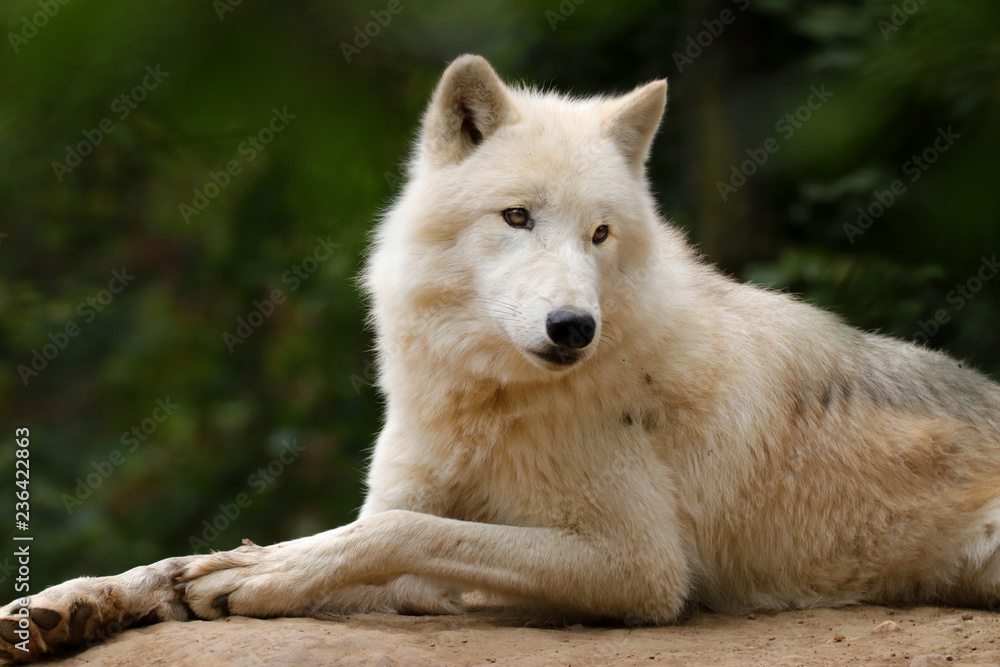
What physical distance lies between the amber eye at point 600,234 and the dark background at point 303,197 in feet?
1.99

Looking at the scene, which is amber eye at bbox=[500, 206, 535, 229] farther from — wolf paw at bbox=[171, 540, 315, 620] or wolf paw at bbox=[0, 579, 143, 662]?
wolf paw at bbox=[0, 579, 143, 662]

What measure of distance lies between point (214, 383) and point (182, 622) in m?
4.84

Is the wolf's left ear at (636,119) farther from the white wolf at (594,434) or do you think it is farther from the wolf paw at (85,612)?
the wolf paw at (85,612)

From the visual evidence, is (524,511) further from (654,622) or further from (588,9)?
(588,9)

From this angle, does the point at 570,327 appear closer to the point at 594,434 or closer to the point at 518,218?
the point at 518,218

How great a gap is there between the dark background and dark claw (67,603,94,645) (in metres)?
1.44

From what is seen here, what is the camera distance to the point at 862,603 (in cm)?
442

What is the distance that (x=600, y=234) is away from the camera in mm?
3990

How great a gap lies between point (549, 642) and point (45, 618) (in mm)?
1803

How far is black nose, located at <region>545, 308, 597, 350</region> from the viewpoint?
3447 millimetres

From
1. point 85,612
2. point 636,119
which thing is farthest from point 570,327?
point 85,612

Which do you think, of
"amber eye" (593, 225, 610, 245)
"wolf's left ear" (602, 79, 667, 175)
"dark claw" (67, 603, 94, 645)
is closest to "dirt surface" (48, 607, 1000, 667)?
"dark claw" (67, 603, 94, 645)

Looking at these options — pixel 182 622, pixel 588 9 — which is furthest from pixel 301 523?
pixel 588 9

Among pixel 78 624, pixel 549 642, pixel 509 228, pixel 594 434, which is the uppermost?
pixel 509 228
